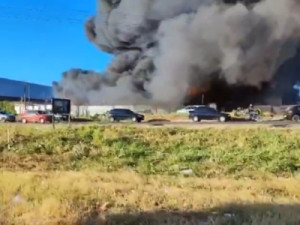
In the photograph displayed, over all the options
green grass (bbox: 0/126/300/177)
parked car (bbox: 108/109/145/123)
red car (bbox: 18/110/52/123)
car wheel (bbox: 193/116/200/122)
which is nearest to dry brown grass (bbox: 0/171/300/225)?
green grass (bbox: 0/126/300/177)

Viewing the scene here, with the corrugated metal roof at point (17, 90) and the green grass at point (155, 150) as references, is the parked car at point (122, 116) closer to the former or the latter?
the green grass at point (155, 150)

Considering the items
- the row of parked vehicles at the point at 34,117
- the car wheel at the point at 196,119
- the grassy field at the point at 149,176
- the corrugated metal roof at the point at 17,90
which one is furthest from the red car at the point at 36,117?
the corrugated metal roof at the point at 17,90

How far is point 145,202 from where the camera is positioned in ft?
33.0

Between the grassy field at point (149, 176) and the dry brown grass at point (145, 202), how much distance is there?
2 centimetres

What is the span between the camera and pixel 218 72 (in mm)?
67375

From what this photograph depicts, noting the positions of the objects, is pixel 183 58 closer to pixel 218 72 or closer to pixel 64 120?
pixel 218 72

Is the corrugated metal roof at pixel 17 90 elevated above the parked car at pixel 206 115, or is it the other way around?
the corrugated metal roof at pixel 17 90

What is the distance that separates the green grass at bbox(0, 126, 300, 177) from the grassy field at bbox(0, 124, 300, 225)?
1.8 inches

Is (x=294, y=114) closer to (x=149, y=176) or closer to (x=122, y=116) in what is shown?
(x=122, y=116)

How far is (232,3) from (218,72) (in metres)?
8.61

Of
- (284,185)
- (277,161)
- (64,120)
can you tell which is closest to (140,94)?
(64,120)

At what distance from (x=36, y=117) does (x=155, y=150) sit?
894 inches

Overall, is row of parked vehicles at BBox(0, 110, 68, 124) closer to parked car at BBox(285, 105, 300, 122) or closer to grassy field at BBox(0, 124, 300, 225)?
grassy field at BBox(0, 124, 300, 225)

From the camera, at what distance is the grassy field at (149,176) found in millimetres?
8433
